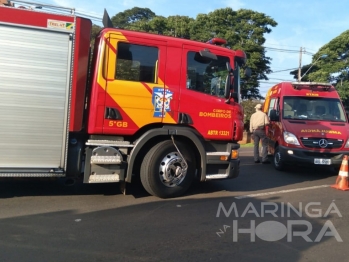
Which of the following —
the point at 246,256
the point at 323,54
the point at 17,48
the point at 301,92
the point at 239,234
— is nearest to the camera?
the point at 246,256

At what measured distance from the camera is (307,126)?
387 inches

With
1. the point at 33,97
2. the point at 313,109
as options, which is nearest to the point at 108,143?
the point at 33,97

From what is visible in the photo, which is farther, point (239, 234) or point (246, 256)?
point (239, 234)

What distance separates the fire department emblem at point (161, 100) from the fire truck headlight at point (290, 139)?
14.1 feet

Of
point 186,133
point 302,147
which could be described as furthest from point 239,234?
point 302,147

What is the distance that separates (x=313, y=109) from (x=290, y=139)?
1440 mm

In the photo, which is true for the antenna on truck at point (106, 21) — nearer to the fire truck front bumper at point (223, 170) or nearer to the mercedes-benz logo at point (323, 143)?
the fire truck front bumper at point (223, 170)

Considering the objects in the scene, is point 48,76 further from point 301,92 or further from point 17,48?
point 301,92

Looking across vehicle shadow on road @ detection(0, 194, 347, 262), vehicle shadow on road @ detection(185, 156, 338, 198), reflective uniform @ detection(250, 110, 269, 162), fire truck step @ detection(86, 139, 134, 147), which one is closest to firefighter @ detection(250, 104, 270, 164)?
reflective uniform @ detection(250, 110, 269, 162)

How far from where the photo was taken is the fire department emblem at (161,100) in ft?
21.2

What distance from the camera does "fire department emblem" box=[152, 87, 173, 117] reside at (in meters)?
6.47

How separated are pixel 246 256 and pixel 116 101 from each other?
3.16 m

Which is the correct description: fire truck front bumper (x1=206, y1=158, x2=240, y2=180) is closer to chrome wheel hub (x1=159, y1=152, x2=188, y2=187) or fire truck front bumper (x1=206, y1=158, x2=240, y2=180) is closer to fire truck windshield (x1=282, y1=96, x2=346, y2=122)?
chrome wheel hub (x1=159, y1=152, x2=188, y2=187)

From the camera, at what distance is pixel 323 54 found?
31172 mm
